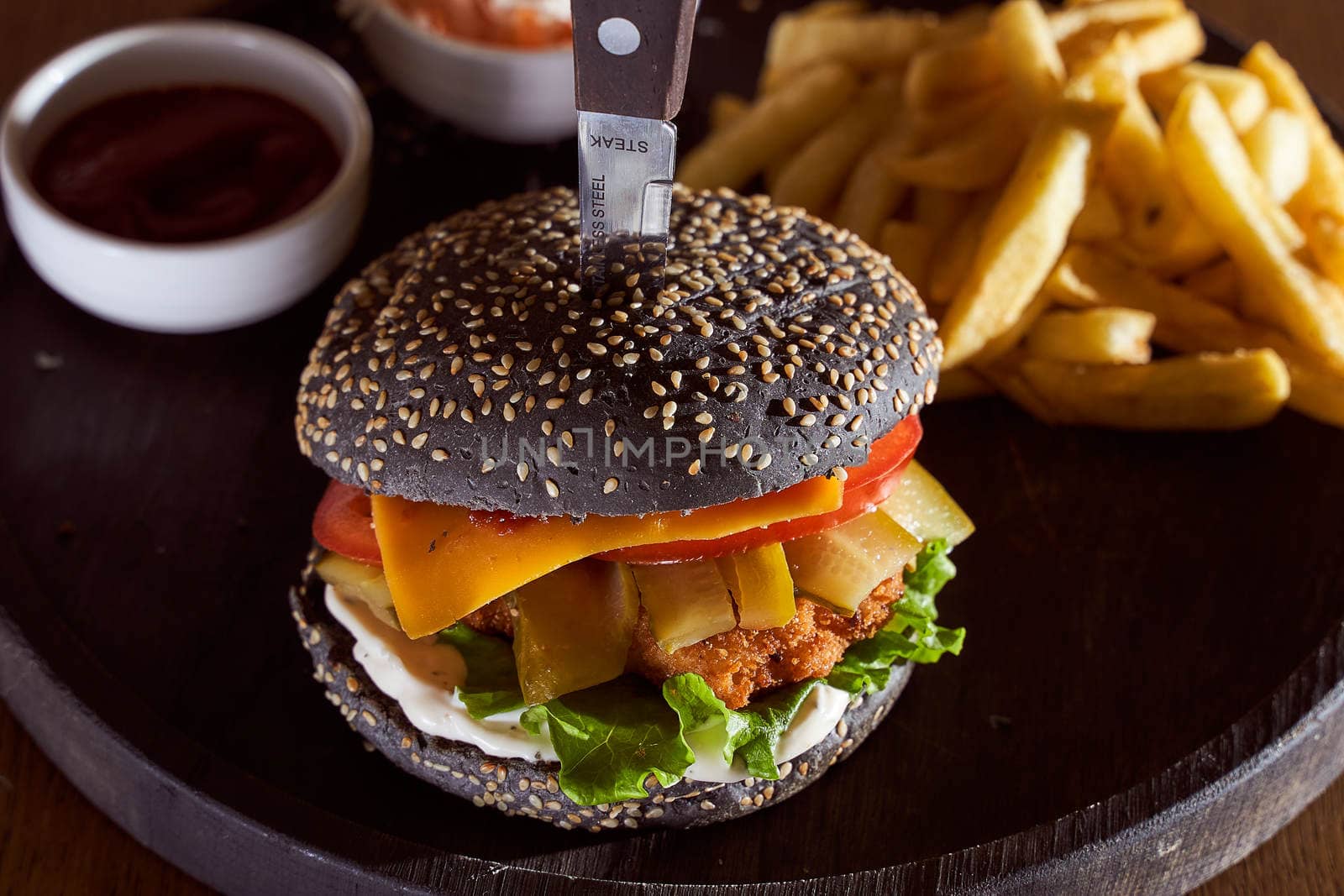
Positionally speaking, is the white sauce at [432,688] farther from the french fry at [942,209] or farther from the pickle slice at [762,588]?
the french fry at [942,209]

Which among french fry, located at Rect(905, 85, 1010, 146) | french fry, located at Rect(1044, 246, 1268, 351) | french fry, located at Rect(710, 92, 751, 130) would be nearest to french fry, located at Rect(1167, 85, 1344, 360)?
french fry, located at Rect(1044, 246, 1268, 351)

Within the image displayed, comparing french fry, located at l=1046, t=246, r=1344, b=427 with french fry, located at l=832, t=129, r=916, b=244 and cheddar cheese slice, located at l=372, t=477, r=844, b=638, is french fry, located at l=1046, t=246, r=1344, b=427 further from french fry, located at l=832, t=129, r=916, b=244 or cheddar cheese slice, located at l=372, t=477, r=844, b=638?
cheddar cheese slice, located at l=372, t=477, r=844, b=638

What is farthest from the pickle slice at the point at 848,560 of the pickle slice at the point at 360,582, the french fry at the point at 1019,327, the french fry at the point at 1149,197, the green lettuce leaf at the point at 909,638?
the french fry at the point at 1149,197

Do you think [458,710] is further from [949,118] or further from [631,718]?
[949,118]

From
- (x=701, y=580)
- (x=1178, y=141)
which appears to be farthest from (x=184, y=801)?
(x=1178, y=141)

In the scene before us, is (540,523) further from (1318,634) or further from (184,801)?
(1318,634)
